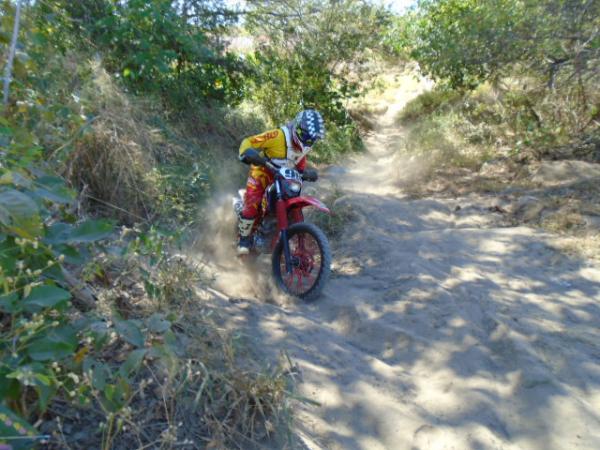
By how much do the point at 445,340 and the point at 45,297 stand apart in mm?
2992

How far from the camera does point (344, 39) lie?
10.1 m

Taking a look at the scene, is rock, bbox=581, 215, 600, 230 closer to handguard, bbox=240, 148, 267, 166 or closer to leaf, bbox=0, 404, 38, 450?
handguard, bbox=240, 148, 267, 166

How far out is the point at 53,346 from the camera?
5.48 feet

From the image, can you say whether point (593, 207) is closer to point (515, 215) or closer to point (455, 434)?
point (515, 215)

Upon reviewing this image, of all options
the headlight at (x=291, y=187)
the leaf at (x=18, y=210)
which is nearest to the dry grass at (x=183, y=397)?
the leaf at (x=18, y=210)

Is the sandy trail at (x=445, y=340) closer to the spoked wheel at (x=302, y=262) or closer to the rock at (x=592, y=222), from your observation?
the spoked wheel at (x=302, y=262)

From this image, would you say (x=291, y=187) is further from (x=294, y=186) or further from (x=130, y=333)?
(x=130, y=333)

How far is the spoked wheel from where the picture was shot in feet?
15.4

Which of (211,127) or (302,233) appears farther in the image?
(211,127)

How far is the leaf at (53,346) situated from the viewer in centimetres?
163

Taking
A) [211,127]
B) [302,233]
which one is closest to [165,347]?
[302,233]

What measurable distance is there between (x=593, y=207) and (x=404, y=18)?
6002 millimetres

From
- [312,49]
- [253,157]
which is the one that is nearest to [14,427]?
[253,157]

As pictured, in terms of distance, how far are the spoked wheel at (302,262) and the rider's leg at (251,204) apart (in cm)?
52
